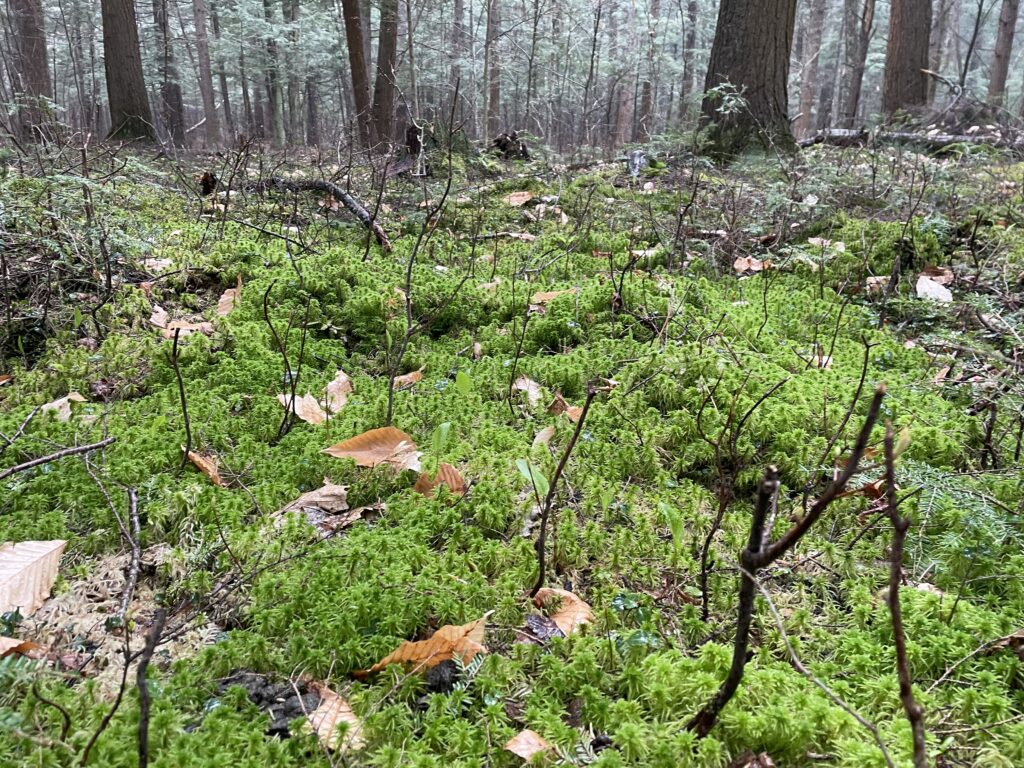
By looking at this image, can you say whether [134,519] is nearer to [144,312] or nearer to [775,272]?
[144,312]

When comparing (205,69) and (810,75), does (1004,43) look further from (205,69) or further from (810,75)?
(205,69)

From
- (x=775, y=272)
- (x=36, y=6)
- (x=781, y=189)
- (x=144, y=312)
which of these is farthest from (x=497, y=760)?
(x=36, y=6)

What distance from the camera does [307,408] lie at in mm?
3004

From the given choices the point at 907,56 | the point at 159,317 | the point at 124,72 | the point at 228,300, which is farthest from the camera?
the point at 907,56

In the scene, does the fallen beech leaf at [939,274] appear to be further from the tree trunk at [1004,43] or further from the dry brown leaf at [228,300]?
the tree trunk at [1004,43]

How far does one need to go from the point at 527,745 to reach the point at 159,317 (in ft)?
11.4

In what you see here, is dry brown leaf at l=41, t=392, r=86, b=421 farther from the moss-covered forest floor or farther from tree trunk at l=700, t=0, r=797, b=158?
tree trunk at l=700, t=0, r=797, b=158

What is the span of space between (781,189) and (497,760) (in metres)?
6.33

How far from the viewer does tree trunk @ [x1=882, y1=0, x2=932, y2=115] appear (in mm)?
11359

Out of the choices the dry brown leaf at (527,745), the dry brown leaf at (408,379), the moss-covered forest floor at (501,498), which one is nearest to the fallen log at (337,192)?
the moss-covered forest floor at (501,498)

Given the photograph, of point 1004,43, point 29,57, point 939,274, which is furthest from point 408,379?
point 1004,43

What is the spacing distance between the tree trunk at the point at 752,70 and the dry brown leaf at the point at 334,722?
26.6ft

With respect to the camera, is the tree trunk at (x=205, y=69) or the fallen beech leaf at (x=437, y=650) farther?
the tree trunk at (x=205, y=69)

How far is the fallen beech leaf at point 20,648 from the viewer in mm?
1707
